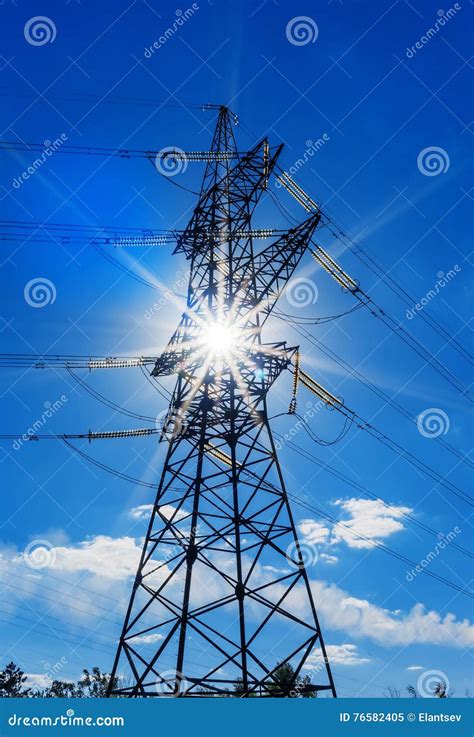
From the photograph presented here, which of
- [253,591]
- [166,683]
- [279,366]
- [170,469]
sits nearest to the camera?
[166,683]

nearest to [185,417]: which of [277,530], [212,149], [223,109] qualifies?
Answer: [277,530]

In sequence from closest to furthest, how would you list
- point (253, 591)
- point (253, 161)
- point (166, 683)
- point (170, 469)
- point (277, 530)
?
1. point (166, 683)
2. point (253, 591)
3. point (277, 530)
4. point (170, 469)
5. point (253, 161)

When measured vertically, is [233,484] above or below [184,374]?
below

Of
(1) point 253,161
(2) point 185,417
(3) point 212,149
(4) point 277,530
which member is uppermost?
(3) point 212,149

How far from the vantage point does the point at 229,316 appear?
58.6 ft

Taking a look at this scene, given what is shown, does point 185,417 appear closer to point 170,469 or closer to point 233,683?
point 170,469

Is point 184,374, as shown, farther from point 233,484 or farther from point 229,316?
point 233,484

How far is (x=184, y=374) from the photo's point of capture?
1734 centimetres

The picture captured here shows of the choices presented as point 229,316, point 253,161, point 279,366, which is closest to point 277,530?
point 279,366

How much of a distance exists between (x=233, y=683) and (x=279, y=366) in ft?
29.3

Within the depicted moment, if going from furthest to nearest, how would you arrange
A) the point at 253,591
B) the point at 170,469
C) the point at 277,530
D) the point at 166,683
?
1. the point at 170,469
2. the point at 277,530
3. the point at 253,591
4. the point at 166,683

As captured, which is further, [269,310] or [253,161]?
[253,161]

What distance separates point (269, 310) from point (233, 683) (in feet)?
36.3

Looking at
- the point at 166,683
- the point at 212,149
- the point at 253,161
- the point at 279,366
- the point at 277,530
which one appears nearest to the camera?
the point at 166,683
